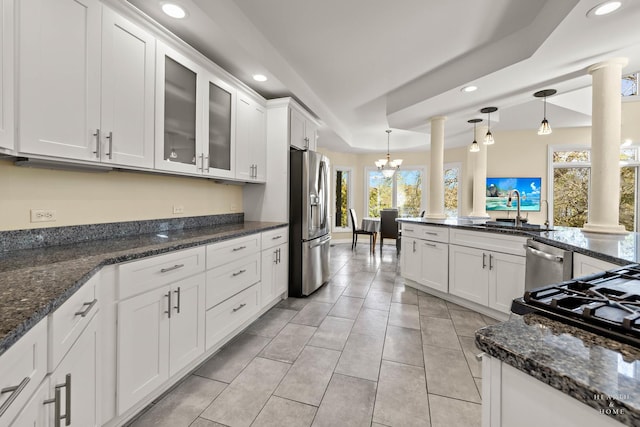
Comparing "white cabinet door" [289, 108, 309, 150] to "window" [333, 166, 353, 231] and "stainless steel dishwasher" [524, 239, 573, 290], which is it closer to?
"stainless steel dishwasher" [524, 239, 573, 290]

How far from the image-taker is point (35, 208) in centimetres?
156

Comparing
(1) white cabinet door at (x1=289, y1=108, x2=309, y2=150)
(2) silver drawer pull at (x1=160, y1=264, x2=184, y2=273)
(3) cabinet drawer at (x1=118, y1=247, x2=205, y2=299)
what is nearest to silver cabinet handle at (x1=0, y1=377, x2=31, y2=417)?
(3) cabinet drawer at (x1=118, y1=247, x2=205, y2=299)

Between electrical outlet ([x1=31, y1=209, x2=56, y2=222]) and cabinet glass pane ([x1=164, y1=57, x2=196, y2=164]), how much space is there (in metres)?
0.72

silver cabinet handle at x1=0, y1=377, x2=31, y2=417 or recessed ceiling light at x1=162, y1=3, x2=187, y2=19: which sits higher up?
recessed ceiling light at x1=162, y1=3, x2=187, y2=19

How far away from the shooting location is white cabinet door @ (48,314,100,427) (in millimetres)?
931

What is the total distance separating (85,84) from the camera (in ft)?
4.94

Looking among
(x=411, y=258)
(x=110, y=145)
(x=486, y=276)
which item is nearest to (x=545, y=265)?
(x=486, y=276)

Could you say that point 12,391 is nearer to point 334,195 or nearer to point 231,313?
point 231,313

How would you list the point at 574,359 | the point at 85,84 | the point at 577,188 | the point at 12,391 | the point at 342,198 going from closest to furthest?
the point at 574,359, the point at 12,391, the point at 85,84, the point at 577,188, the point at 342,198

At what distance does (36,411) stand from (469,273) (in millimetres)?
3346

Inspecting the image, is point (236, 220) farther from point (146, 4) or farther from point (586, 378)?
point (586, 378)

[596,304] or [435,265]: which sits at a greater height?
[596,304]

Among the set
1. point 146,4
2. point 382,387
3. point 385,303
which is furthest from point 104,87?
point 385,303

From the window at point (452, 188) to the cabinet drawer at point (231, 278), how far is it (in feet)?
19.7
